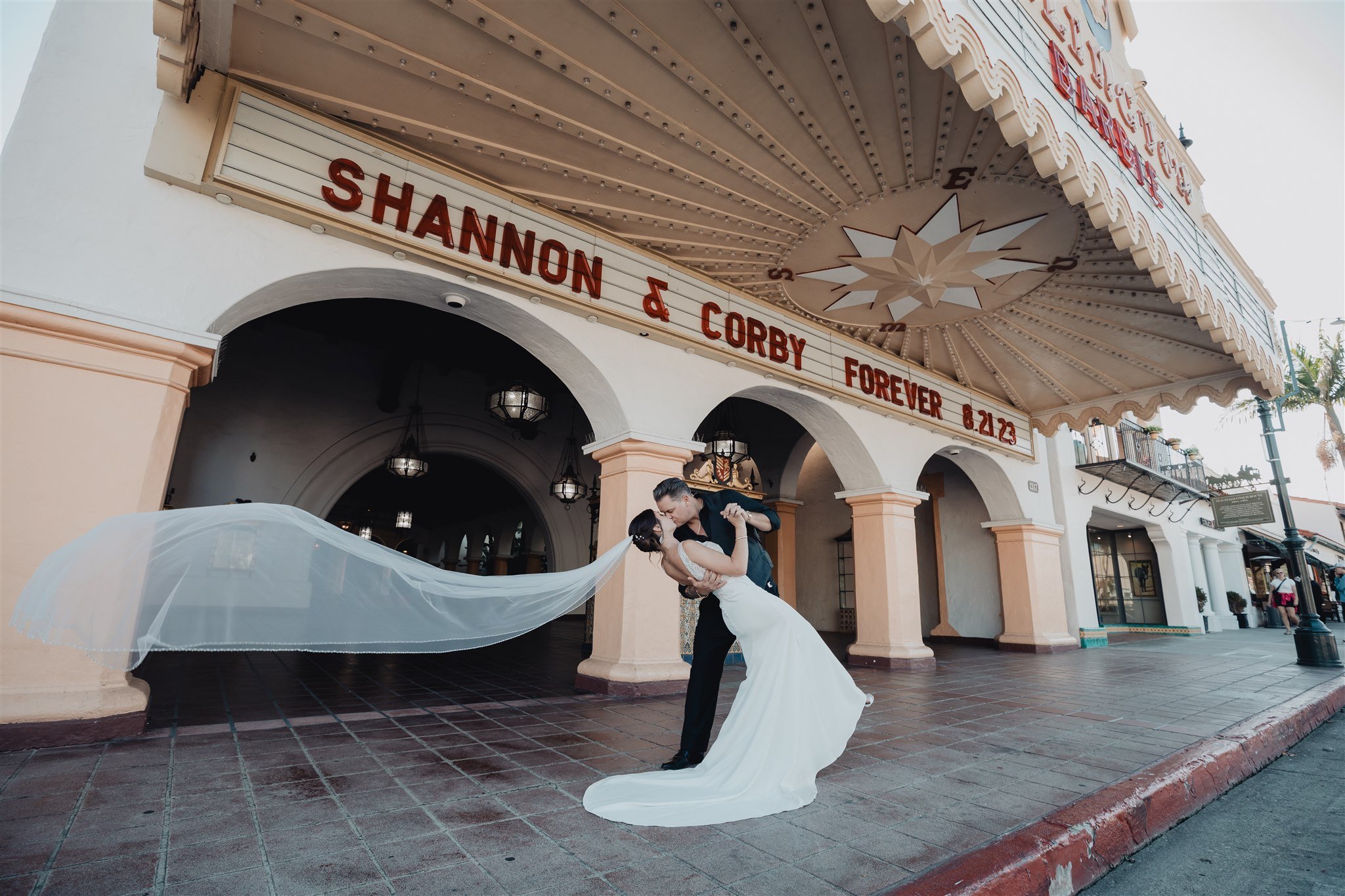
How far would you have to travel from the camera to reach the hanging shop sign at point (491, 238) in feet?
15.2

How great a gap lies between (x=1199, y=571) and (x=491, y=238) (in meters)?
24.1

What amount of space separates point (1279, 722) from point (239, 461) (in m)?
12.1

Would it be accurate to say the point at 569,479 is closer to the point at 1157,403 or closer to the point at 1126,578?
the point at 1157,403

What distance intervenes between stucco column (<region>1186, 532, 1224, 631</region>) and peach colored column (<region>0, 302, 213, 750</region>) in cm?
2350

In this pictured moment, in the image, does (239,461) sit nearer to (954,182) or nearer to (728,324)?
(728,324)

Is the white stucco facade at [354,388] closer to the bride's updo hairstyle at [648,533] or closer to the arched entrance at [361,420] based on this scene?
the arched entrance at [361,420]

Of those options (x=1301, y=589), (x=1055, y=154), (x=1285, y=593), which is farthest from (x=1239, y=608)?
(x=1055, y=154)

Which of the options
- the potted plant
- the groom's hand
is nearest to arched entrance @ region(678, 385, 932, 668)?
the groom's hand

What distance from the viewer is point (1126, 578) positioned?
65.0 feet

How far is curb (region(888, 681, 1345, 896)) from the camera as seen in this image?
2176 millimetres

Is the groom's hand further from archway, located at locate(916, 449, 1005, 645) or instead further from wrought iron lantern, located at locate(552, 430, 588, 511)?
archway, located at locate(916, 449, 1005, 645)

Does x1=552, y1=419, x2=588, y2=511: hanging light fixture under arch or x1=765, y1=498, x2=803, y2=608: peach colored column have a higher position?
x1=552, y1=419, x2=588, y2=511: hanging light fixture under arch

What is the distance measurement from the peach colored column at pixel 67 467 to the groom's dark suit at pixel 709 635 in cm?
338

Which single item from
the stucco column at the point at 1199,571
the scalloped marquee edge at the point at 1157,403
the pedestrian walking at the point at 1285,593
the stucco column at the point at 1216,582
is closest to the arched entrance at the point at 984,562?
the scalloped marquee edge at the point at 1157,403
